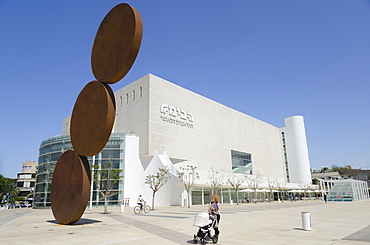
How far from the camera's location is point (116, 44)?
46.3 feet

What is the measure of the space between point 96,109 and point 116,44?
3.51 meters

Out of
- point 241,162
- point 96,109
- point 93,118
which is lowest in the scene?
point 93,118

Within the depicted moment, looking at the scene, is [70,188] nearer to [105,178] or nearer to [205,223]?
[205,223]

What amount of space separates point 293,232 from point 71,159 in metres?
11.6

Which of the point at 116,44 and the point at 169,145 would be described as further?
the point at 169,145

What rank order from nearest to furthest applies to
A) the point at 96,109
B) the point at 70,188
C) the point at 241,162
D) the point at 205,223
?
the point at 205,223, the point at 96,109, the point at 70,188, the point at 241,162

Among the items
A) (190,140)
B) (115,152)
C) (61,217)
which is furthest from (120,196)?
(61,217)

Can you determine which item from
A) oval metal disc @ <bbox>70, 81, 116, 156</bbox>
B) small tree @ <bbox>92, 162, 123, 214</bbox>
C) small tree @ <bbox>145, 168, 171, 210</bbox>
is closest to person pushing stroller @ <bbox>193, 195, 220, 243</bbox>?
oval metal disc @ <bbox>70, 81, 116, 156</bbox>

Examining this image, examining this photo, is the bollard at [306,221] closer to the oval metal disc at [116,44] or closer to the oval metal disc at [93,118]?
the oval metal disc at [93,118]

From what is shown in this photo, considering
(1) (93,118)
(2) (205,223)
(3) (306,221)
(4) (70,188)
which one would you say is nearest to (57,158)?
(4) (70,188)

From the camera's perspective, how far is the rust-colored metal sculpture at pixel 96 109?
13477 mm

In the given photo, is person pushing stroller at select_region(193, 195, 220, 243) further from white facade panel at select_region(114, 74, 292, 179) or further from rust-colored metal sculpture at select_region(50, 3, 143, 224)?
white facade panel at select_region(114, 74, 292, 179)

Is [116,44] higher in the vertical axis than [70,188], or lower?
higher

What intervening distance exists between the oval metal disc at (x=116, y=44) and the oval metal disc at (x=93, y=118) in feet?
2.73
